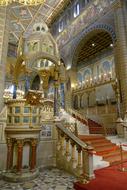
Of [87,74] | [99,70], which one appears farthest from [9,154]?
[87,74]

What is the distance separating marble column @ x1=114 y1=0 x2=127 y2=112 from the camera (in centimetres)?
1102

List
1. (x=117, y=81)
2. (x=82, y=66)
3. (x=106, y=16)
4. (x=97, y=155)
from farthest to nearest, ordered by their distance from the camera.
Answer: (x=82, y=66) < (x=106, y=16) < (x=117, y=81) < (x=97, y=155)

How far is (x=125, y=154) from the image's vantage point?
276 inches

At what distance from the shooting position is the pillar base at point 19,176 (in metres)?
5.13

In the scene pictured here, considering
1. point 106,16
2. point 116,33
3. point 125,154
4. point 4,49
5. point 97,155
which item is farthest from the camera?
point 106,16

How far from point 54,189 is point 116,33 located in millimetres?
11592

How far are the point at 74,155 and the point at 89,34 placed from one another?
1315 cm

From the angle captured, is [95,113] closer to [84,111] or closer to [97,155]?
[84,111]

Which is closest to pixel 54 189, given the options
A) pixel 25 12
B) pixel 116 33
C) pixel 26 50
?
pixel 26 50

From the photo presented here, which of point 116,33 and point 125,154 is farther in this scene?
point 116,33

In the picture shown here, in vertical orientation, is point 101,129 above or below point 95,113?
below

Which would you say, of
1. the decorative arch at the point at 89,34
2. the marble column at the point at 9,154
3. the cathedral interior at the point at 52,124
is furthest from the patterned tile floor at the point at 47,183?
the decorative arch at the point at 89,34

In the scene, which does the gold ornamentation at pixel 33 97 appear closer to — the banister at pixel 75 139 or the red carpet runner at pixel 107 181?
the banister at pixel 75 139

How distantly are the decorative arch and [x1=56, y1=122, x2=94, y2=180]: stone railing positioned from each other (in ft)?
31.3
